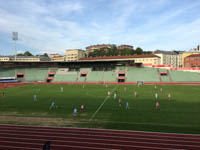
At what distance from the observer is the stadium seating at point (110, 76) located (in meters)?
51.1

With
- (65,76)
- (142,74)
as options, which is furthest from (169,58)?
(65,76)

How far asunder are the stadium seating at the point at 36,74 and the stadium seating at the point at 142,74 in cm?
3170

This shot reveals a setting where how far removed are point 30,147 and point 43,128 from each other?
287cm

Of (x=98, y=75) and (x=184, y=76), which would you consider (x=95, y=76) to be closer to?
(x=98, y=75)

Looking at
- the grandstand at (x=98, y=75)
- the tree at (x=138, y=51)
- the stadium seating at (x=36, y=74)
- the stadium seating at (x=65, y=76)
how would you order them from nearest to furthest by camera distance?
the grandstand at (x=98, y=75) < the stadium seating at (x=65, y=76) < the stadium seating at (x=36, y=74) < the tree at (x=138, y=51)

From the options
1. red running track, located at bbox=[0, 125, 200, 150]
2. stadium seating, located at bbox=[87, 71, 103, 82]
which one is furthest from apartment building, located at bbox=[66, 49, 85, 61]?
red running track, located at bbox=[0, 125, 200, 150]

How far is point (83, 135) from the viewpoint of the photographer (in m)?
11.8

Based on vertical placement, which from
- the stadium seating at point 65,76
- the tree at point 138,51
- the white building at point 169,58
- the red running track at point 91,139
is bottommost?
the red running track at point 91,139

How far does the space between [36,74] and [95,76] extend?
23.7m

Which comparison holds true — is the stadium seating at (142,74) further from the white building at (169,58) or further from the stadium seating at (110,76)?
the white building at (169,58)

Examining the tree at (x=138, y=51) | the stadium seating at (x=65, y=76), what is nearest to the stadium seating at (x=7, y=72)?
the stadium seating at (x=65, y=76)

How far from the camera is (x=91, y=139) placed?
1117cm

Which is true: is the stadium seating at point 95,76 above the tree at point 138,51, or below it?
below

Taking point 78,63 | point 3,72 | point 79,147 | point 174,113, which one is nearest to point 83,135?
point 79,147
